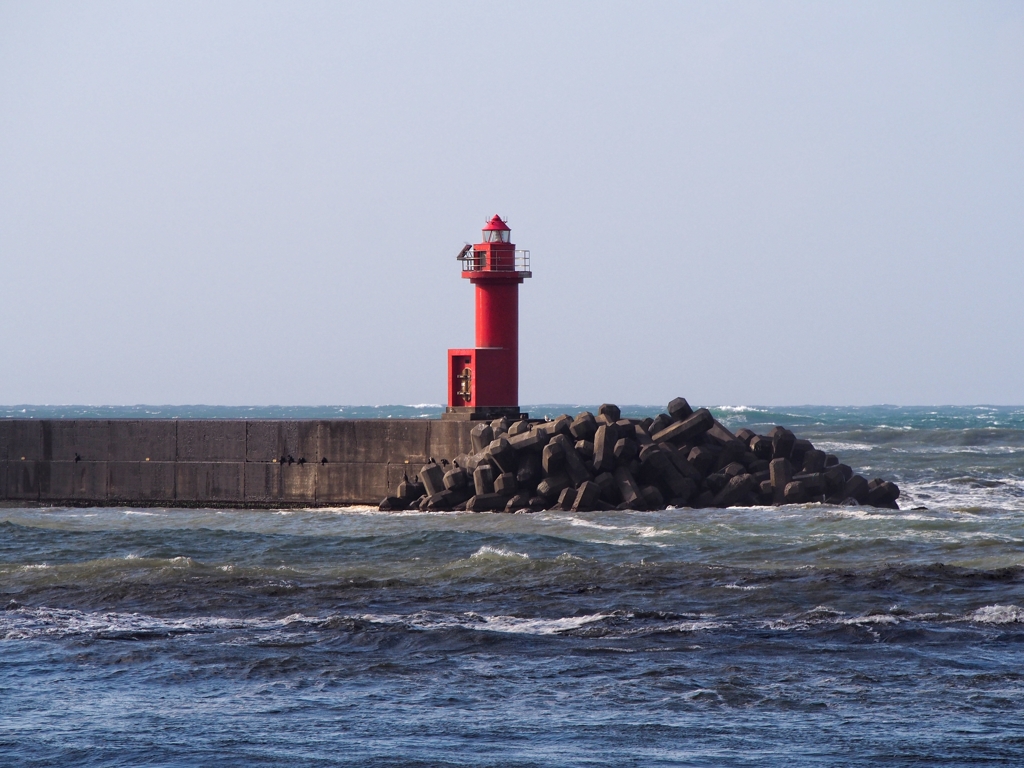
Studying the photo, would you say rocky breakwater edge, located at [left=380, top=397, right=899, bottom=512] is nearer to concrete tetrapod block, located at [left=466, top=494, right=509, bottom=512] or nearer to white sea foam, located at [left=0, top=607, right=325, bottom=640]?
concrete tetrapod block, located at [left=466, top=494, right=509, bottom=512]

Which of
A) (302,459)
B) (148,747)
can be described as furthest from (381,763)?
(302,459)

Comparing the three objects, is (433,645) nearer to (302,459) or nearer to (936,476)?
(302,459)

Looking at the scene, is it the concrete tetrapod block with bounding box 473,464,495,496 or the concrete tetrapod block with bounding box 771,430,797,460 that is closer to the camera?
the concrete tetrapod block with bounding box 473,464,495,496

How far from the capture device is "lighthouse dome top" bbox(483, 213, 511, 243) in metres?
18.6

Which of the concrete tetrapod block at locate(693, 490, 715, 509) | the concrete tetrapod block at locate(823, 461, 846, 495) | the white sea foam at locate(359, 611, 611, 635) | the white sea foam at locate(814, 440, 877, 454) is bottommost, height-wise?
the white sea foam at locate(359, 611, 611, 635)

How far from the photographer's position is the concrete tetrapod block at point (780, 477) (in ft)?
55.5

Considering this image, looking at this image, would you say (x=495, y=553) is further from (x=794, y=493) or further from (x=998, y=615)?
(x=794, y=493)

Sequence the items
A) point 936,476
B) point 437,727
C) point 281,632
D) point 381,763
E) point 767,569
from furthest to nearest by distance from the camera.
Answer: point 936,476
point 767,569
point 281,632
point 437,727
point 381,763

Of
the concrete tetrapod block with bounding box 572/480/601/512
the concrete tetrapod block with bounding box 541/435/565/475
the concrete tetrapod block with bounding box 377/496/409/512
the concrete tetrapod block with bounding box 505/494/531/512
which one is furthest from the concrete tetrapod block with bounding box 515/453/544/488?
the concrete tetrapod block with bounding box 377/496/409/512

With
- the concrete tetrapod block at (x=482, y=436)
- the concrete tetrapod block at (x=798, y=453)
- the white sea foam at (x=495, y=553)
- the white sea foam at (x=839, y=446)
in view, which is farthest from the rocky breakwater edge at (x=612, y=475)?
the white sea foam at (x=839, y=446)

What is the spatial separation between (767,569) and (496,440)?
21.0 feet

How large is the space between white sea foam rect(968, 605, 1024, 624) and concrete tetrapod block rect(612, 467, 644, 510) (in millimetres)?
7627

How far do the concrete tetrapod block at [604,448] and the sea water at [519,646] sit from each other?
2.67 m

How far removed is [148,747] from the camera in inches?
227
